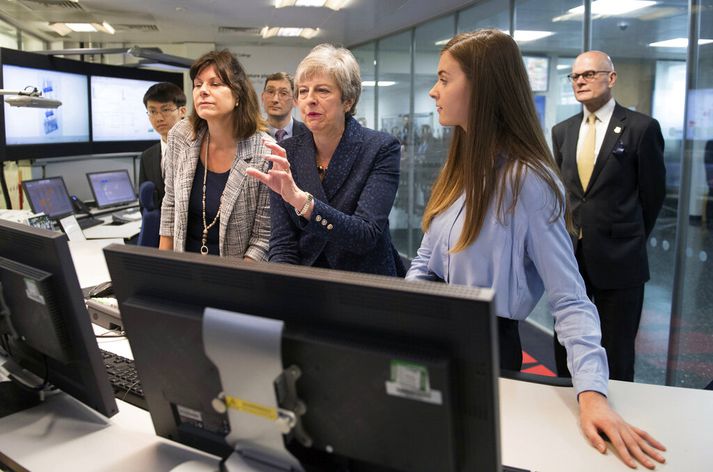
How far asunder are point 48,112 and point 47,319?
404 cm

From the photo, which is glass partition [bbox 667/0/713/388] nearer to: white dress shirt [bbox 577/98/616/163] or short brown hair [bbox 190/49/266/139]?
white dress shirt [bbox 577/98/616/163]

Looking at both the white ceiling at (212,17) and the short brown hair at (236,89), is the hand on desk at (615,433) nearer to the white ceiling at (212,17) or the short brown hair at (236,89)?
the short brown hair at (236,89)

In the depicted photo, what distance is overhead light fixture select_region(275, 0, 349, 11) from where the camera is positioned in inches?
254

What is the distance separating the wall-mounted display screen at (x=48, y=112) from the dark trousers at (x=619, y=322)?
3.81 meters

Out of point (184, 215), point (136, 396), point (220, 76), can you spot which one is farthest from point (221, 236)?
point (136, 396)

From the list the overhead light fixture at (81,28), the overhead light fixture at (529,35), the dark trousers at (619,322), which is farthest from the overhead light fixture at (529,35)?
the overhead light fixture at (81,28)

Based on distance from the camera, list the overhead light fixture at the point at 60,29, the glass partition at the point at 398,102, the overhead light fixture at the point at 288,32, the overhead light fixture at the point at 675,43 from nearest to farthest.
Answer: the overhead light fixture at the point at 675,43 < the glass partition at the point at 398,102 < the overhead light fixture at the point at 60,29 < the overhead light fixture at the point at 288,32

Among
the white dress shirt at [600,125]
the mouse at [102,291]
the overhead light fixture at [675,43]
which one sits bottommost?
the mouse at [102,291]

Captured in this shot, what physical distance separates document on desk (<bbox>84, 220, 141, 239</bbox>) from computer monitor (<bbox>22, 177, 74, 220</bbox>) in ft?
0.87

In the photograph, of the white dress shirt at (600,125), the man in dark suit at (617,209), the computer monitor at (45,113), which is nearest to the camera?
the man in dark suit at (617,209)

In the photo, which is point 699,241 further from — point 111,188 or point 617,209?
point 111,188

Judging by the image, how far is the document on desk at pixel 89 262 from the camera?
2568 mm

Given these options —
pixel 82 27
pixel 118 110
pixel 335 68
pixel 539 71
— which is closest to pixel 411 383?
pixel 335 68

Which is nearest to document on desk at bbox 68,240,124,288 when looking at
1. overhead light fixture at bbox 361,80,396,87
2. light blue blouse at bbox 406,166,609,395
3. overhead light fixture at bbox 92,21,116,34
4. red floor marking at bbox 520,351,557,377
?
light blue blouse at bbox 406,166,609,395
